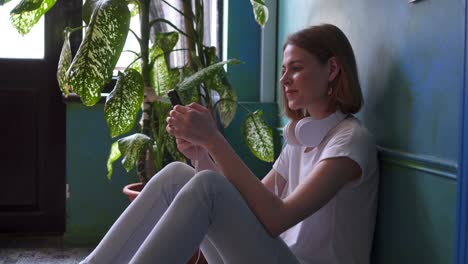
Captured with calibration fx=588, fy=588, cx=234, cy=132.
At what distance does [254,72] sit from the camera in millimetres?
2842

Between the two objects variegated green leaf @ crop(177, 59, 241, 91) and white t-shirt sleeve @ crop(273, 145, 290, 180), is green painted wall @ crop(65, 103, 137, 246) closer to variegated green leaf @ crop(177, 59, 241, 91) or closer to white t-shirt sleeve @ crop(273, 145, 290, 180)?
variegated green leaf @ crop(177, 59, 241, 91)

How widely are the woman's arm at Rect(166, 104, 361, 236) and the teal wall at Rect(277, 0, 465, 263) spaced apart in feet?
0.46

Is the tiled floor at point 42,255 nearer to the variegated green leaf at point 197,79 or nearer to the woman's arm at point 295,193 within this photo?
the variegated green leaf at point 197,79

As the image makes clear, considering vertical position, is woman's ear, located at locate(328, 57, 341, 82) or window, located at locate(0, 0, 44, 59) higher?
window, located at locate(0, 0, 44, 59)

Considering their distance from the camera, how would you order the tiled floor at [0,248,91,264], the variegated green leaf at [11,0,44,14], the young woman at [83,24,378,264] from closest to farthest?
the young woman at [83,24,378,264]
the variegated green leaf at [11,0,44,14]
the tiled floor at [0,248,91,264]

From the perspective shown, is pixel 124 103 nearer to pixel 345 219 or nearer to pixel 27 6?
pixel 27 6

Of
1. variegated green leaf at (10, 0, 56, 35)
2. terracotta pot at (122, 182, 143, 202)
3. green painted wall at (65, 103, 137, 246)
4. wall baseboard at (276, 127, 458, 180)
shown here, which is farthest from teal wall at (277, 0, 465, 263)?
green painted wall at (65, 103, 137, 246)

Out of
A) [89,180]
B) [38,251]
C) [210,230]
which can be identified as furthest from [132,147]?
[38,251]

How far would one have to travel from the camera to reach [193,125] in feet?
4.62

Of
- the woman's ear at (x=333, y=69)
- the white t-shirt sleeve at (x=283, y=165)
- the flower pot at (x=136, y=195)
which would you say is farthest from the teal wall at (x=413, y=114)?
the flower pot at (x=136, y=195)

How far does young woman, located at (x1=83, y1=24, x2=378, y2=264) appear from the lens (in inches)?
51.9

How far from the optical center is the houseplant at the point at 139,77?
1.75 meters

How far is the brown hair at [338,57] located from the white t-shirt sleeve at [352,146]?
0.37 ft

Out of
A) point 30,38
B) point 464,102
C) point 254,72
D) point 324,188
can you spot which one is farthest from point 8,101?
point 464,102
